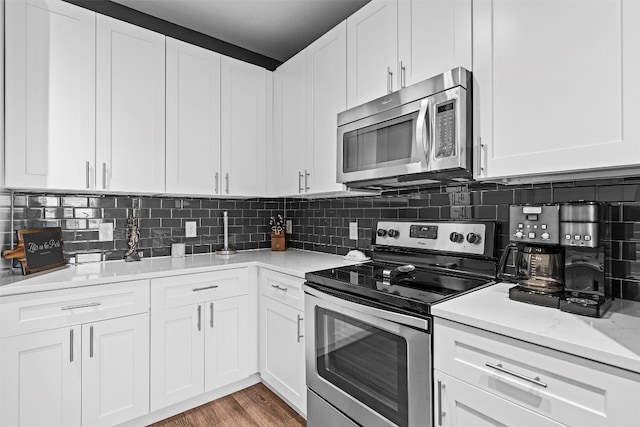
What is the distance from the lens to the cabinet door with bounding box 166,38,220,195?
229cm

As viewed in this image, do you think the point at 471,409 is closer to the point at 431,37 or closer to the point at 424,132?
the point at 424,132

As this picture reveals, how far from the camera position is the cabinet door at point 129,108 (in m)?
2.03

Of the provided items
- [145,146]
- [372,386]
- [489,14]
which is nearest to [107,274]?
[145,146]

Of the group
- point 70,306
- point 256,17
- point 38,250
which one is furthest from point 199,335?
point 256,17

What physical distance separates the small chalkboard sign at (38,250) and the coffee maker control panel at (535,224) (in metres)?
2.39

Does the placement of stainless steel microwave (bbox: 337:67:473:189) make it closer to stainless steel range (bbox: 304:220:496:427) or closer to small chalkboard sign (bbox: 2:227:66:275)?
stainless steel range (bbox: 304:220:496:427)

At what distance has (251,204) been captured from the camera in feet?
9.89

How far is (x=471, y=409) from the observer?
1.11 m

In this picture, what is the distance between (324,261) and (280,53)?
2.02 meters

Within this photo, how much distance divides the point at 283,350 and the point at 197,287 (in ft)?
2.20

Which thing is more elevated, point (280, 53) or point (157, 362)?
point (280, 53)

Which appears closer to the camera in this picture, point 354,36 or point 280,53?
point 354,36

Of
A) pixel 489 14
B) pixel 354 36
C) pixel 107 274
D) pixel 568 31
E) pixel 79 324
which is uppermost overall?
pixel 354 36

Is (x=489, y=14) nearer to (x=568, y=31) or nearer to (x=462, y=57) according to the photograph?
(x=462, y=57)
